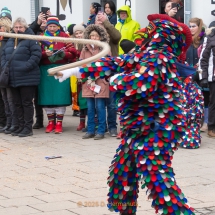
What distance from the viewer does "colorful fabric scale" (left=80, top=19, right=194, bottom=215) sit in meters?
5.22

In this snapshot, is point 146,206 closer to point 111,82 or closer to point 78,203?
point 78,203

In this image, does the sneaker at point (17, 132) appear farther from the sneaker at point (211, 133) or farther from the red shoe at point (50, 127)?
the sneaker at point (211, 133)

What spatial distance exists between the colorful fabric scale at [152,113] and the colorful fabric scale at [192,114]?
11.8ft

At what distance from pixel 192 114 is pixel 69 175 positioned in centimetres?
241

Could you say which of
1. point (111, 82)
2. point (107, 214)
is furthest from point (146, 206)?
point (111, 82)

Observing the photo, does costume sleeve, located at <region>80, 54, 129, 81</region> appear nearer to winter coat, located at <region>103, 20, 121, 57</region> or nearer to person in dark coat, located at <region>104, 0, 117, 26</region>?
winter coat, located at <region>103, 20, 121, 57</region>

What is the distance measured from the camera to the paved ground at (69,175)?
6172mm

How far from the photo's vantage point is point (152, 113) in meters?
5.33

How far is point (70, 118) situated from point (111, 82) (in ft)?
22.6

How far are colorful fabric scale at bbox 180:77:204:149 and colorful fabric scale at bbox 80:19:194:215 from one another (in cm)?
360

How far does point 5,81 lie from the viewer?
9.96 metres

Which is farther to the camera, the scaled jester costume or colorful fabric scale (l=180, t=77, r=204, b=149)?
colorful fabric scale (l=180, t=77, r=204, b=149)

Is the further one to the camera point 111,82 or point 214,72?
point 214,72

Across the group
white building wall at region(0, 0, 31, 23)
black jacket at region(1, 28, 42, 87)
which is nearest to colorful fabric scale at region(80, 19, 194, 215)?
black jacket at region(1, 28, 42, 87)
